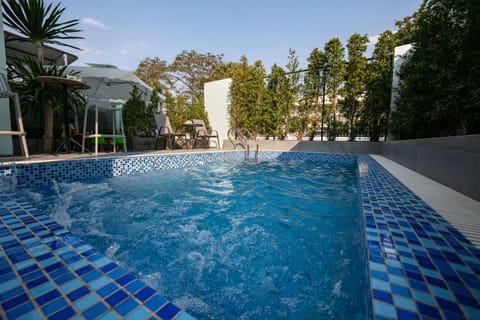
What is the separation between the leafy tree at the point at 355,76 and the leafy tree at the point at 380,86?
20 cm

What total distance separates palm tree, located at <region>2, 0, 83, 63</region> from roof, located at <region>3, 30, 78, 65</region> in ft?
1.02

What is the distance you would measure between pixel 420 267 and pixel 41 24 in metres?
6.72

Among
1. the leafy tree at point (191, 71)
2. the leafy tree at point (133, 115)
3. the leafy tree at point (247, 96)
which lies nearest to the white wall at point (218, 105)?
the leafy tree at point (247, 96)

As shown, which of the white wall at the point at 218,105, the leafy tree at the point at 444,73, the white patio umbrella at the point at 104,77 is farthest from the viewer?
the white wall at the point at 218,105

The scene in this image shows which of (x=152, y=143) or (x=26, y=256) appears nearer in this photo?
(x=26, y=256)

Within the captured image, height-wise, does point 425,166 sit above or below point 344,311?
above

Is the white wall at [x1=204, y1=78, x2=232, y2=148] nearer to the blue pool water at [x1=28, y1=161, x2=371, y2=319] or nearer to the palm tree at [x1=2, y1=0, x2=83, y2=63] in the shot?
the palm tree at [x1=2, y1=0, x2=83, y2=63]

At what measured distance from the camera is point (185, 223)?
2051 mm

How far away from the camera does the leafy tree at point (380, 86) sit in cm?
632

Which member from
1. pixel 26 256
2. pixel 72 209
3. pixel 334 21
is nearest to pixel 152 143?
pixel 72 209

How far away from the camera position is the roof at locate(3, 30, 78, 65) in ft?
15.4

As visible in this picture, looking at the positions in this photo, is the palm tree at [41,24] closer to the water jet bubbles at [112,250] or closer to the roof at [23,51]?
the roof at [23,51]

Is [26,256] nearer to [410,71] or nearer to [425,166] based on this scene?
[425,166]

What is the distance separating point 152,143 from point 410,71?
277 inches
